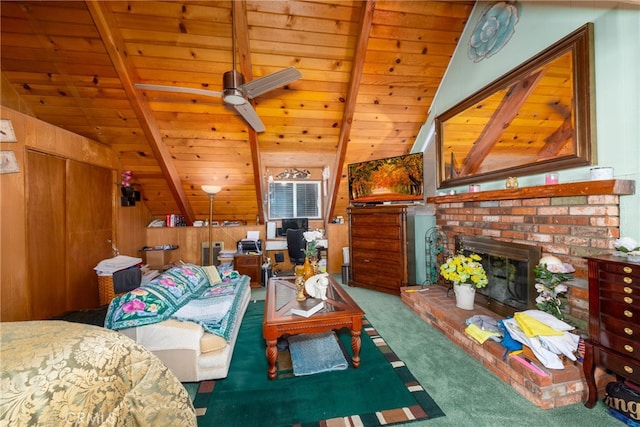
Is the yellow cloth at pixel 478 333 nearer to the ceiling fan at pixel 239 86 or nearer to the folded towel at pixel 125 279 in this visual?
the ceiling fan at pixel 239 86

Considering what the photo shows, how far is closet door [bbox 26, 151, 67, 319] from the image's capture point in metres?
2.78

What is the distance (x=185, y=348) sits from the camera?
5.94 ft

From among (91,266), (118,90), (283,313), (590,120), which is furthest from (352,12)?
(91,266)

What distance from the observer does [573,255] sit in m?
1.92

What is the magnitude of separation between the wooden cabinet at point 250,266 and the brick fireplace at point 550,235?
268cm

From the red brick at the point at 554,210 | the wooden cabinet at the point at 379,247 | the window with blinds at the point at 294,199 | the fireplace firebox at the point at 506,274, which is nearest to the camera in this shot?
the red brick at the point at 554,210

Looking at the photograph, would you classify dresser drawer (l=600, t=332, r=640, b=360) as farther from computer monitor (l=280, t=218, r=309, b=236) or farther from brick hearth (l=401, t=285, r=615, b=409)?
computer monitor (l=280, t=218, r=309, b=236)

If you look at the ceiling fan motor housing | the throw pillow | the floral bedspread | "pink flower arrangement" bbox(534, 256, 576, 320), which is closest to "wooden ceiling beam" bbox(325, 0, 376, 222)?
the ceiling fan motor housing

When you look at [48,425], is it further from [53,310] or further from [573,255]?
[53,310]

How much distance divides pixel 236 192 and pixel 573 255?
4.51 meters

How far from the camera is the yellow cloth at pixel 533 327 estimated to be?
174cm

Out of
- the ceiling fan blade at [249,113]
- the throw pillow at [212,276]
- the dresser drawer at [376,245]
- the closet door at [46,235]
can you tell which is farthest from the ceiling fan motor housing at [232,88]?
the dresser drawer at [376,245]

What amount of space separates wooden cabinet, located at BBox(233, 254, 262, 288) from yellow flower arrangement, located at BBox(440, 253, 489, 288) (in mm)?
2912

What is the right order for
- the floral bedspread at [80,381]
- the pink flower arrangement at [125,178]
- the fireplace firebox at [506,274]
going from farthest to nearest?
the pink flower arrangement at [125,178]
the fireplace firebox at [506,274]
the floral bedspread at [80,381]
